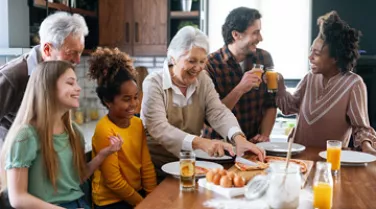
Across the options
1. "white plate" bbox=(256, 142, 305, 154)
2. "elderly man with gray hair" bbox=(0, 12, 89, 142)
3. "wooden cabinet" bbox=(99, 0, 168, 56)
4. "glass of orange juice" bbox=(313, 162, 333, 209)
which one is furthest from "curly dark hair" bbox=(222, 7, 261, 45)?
"wooden cabinet" bbox=(99, 0, 168, 56)

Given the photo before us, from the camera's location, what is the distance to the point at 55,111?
1.87m

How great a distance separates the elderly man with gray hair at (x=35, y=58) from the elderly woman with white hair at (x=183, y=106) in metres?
0.44

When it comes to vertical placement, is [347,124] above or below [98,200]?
above

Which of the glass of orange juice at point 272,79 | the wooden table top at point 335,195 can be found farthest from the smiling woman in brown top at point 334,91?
the wooden table top at point 335,195

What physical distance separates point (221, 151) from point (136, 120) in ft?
1.57

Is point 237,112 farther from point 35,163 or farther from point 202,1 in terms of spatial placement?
point 202,1

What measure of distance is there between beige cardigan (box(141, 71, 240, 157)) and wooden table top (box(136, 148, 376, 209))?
0.29m

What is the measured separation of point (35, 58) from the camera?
2330 mm

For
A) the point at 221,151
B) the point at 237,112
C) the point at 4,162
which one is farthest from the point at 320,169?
the point at 237,112

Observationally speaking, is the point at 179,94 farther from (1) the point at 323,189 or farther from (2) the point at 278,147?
(1) the point at 323,189

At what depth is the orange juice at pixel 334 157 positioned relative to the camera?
2012 mm

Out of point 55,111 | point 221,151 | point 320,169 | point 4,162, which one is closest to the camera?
point 320,169

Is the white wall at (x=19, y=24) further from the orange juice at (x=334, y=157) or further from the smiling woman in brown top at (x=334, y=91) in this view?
the orange juice at (x=334, y=157)

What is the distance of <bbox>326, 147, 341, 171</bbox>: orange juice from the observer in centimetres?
201
